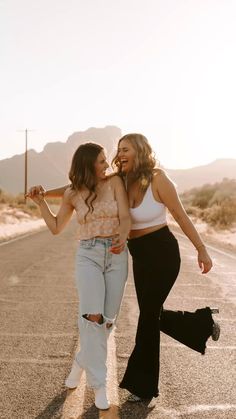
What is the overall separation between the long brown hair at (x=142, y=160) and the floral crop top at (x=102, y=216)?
8.6 inches

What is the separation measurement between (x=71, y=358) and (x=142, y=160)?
207 cm

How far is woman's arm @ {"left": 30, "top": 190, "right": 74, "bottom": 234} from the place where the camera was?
4395 mm

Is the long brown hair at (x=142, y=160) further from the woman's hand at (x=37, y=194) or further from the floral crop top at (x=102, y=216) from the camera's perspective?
the woman's hand at (x=37, y=194)

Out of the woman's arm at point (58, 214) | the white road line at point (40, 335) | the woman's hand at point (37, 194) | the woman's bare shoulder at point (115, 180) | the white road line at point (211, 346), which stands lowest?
the white road line at point (40, 335)

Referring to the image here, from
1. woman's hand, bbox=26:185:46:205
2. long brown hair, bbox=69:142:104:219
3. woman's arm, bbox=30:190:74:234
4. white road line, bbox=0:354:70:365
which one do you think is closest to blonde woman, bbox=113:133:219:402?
long brown hair, bbox=69:142:104:219

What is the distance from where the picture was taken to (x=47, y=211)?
4523 mm

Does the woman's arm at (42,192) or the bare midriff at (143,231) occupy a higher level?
the woman's arm at (42,192)

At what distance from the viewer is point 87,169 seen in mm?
4184

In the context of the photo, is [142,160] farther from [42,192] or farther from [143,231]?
[42,192]

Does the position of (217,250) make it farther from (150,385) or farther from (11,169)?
(11,169)

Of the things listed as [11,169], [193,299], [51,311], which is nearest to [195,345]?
[51,311]

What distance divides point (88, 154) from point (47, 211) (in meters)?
0.60

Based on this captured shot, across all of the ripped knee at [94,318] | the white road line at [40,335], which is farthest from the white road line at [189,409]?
the white road line at [40,335]

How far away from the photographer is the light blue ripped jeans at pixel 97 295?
409 centimetres
